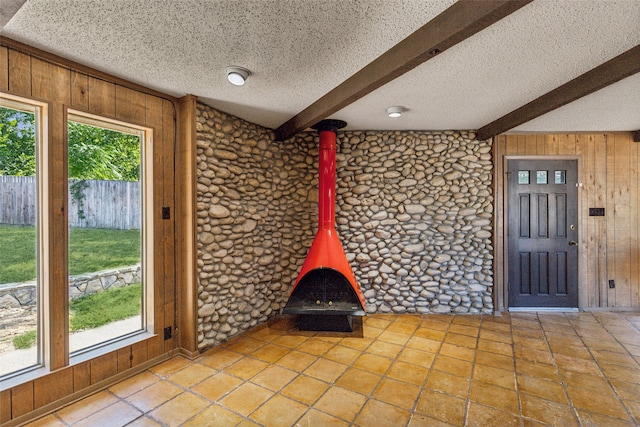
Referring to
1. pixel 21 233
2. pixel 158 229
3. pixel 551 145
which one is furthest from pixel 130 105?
pixel 551 145

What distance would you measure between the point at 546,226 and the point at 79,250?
510 cm

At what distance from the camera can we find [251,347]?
2953 mm

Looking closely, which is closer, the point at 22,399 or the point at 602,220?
the point at 22,399

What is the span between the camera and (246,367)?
256 cm

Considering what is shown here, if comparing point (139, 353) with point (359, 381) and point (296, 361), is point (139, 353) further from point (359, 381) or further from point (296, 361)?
point (359, 381)

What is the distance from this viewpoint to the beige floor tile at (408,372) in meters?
2.36

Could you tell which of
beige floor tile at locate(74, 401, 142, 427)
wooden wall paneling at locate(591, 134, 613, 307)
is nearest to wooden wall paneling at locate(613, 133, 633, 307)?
wooden wall paneling at locate(591, 134, 613, 307)

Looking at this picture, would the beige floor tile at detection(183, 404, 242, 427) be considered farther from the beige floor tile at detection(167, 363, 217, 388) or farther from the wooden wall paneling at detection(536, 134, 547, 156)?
the wooden wall paneling at detection(536, 134, 547, 156)

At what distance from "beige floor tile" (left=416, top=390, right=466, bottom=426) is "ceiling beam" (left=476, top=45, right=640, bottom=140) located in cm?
266

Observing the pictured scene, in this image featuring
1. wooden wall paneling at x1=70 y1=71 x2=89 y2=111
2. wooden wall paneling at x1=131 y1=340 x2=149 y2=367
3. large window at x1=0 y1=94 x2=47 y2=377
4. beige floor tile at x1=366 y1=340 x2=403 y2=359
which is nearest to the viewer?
large window at x1=0 y1=94 x2=47 y2=377

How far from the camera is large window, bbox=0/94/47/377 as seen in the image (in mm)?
1892

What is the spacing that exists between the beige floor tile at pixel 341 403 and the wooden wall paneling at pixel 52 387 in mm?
1738

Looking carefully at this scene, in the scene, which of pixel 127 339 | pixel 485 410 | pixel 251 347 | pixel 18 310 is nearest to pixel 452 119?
pixel 485 410

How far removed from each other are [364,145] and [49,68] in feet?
10.1
